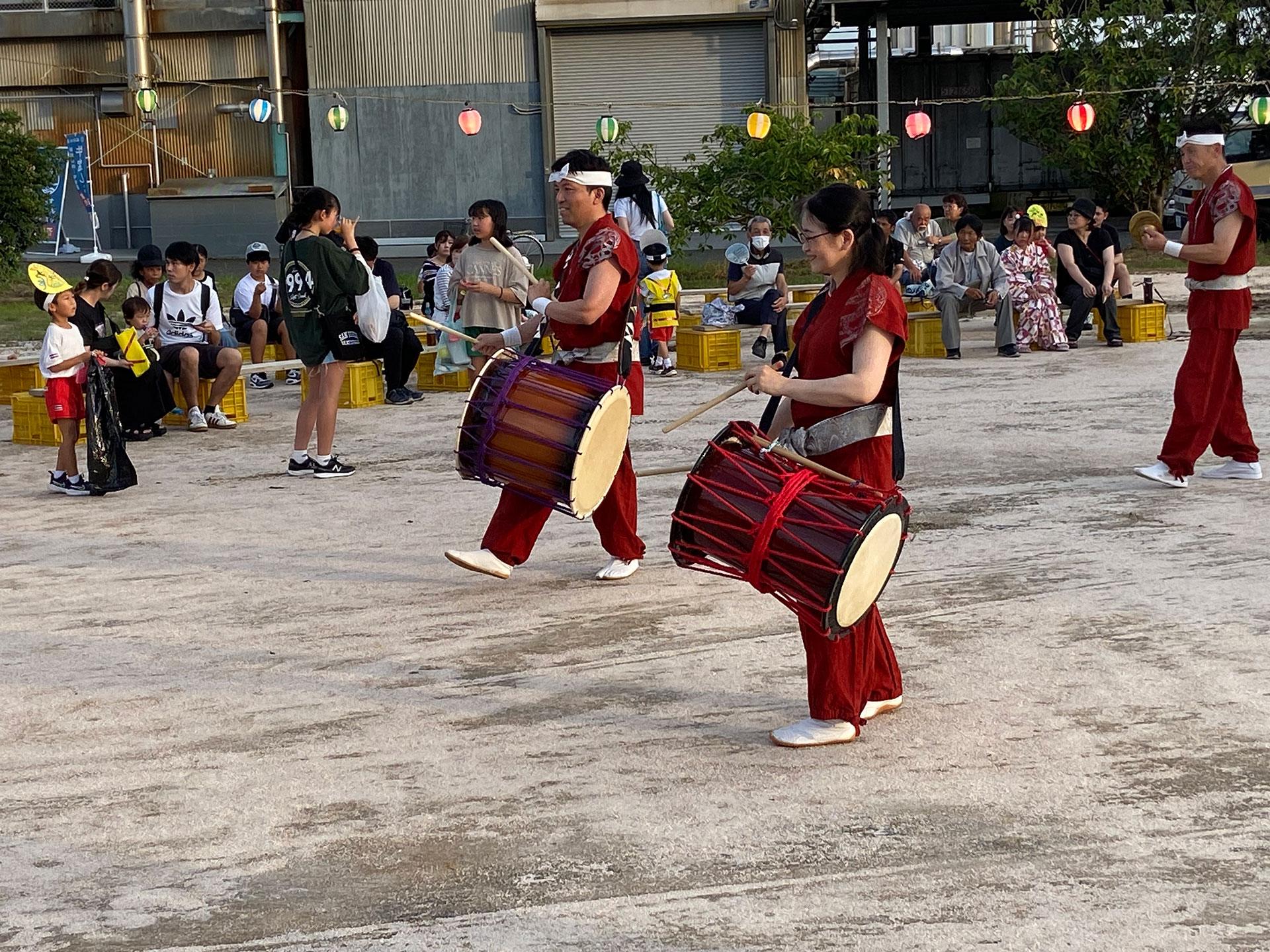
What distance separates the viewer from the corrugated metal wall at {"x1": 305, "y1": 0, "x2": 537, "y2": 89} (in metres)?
23.1

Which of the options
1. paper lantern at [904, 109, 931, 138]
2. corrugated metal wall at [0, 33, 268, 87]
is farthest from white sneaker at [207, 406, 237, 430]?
corrugated metal wall at [0, 33, 268, 87]

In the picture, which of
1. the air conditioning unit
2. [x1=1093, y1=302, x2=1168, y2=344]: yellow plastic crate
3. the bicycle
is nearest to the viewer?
[x1=1093, y1=302, x2=1168, y2=344]: yellow plastic crate

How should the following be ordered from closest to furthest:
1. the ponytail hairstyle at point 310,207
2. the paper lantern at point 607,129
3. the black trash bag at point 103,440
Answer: the black trash bag at point 103,440
the ponytail hairstyle at point 310,207
the paper lantern at point 607,129

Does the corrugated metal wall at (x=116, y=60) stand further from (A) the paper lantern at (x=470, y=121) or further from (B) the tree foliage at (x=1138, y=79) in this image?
(B) the tree foliage at (x=1138, y=79)

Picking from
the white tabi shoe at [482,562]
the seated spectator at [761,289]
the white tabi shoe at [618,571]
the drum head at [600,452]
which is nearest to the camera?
the drum head at [600,452]

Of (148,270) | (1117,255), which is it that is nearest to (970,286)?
(1117,255)

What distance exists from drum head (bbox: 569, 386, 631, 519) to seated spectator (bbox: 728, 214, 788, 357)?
22.8ft

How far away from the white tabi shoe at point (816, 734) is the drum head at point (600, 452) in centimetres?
144

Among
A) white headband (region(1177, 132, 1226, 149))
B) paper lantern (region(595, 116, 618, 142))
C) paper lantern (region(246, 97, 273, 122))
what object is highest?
paper lantern (region(246, 97, 273, 122))

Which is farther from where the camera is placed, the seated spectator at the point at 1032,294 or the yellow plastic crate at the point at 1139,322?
the yellow plastic crate at the point at 1139,322

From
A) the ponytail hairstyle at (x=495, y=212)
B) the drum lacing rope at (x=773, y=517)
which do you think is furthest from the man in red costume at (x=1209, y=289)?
the ponytail hairstyle at (x=495, y=212)

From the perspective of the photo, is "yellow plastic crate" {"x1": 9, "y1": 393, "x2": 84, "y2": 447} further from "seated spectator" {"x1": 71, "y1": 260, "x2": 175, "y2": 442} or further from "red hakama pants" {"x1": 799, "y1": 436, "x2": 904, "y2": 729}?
"red hakama pants" {"x1": 799, "y1": 436, "x2": 904, "y2": 729}

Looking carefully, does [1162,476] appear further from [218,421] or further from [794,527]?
[218,421]

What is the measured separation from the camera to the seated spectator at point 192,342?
983 cm
